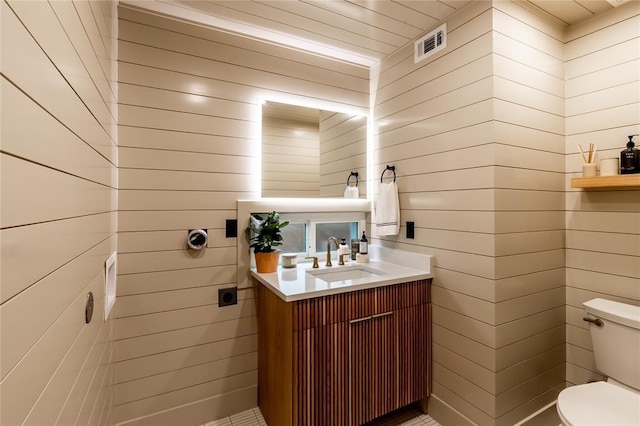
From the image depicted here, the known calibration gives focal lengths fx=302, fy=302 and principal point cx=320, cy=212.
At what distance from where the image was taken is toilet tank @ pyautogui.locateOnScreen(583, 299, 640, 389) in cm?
151

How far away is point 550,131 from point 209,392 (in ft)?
9.02

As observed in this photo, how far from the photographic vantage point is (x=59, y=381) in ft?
2.34

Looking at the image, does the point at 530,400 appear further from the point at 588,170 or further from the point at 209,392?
the point at 209,392

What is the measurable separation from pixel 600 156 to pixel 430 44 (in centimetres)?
124

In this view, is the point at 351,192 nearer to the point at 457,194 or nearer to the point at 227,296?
the point at 457,194

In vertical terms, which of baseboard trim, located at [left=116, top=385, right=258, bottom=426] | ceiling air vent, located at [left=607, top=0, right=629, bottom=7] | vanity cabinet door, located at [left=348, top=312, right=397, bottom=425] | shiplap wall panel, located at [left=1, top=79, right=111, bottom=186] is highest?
ceiling air vent, located at [left=607, top=0, right=629, bottom=7]

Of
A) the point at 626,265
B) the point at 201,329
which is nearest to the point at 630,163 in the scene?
the point at 626,265

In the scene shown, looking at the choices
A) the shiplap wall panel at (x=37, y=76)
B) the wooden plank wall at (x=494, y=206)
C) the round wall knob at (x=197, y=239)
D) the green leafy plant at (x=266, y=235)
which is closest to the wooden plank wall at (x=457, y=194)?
the wooden plank wall at (x=494, y=206)

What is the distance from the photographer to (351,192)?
2.54 metres

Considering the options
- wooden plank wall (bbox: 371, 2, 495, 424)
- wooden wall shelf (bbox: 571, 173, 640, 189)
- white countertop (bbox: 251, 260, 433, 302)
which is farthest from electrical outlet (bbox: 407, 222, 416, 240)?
wooden wall shelf (bbox: 571, 173, 640, 189)

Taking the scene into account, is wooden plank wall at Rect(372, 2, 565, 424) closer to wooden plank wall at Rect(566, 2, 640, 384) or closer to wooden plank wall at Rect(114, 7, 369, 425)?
wooden plank wall at Rect(566, 2, 640, 384)

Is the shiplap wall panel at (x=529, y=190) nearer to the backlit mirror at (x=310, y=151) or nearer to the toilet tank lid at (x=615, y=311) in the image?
the toilet tank lid at (x=615, y=311)

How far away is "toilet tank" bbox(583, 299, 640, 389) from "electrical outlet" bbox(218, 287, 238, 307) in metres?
2.11

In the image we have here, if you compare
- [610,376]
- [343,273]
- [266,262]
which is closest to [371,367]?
[343,273]
